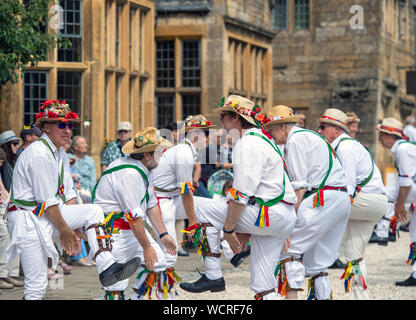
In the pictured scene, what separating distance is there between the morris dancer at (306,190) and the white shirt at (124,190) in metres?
1.29

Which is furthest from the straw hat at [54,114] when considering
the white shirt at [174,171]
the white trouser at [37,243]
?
the white shirt at [174,171]

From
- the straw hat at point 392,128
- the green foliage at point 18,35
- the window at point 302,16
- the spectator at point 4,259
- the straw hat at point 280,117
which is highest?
the window at point 302,16

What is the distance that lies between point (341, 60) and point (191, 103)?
10.6m

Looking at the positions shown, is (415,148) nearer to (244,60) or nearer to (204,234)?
(204,234)

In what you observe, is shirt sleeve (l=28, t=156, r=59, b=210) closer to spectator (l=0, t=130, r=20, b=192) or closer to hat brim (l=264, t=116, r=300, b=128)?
hat brim (l=264, t=116, r=300, b=128)

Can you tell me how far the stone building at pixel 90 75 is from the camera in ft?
43.6

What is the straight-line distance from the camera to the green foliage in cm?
926

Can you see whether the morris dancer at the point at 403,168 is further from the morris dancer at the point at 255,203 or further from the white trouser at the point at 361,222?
the morris dancer at the point at 255,203

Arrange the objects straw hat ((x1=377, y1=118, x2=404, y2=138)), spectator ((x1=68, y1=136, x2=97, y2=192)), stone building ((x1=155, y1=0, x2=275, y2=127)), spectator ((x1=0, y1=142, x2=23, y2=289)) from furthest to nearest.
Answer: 1. stone building ((x1=155, y1=0, x2=275, y2=127))
2. spectator ((x1=68, y1=136, x2=97, y2=192))
3. straw hat ((x1=377, y1=118, x2=404, y2=138))
4. spectator ((x1=0, y1=142, x2=23, y2=289))

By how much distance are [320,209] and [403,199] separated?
10.8 ft

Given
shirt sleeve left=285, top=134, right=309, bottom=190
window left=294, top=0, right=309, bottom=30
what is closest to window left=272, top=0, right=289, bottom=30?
window left=294, top=0, right=309, bottom=30

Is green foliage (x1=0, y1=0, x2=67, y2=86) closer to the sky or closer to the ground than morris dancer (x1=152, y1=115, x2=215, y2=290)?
closer to the sky
